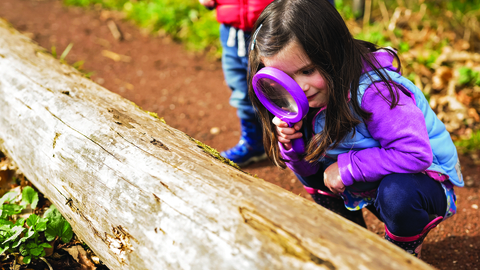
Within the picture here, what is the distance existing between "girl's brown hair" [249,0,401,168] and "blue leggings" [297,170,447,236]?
30 centimetres

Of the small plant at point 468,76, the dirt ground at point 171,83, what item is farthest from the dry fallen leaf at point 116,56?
the small plant at point 468,76

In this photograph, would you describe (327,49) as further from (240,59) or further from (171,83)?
(171,83)

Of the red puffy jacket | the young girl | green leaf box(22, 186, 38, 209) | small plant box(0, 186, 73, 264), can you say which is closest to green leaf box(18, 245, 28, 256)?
small plant box(0, 186, 73, 264)

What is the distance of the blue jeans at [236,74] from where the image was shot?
271 cm

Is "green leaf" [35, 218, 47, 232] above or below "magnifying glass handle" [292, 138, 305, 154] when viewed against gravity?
below

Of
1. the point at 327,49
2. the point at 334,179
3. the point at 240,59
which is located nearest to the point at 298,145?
the point at 334,179

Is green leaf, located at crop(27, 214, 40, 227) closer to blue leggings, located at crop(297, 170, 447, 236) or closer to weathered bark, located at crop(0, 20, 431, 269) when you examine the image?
weathered bark, located at crop(0, 20, 431, 269)

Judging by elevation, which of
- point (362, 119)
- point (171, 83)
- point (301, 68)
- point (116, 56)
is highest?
point (301, 68)

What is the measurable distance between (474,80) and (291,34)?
9.46 feet

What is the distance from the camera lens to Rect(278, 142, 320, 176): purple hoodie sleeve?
1830 mm

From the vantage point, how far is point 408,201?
1.51 m

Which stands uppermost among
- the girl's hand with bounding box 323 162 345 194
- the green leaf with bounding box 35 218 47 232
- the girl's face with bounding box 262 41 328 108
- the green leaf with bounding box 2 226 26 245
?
the girl's face with bounding box 262 41 328 108

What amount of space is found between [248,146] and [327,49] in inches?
64.9

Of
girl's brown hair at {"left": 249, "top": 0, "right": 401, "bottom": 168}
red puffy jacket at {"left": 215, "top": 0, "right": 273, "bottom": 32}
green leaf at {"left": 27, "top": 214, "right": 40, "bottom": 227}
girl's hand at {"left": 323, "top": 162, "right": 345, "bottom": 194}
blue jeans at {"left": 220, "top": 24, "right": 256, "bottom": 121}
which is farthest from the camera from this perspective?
blue jeans at {"left": 220, "top": 24, "right": 256, "bottom": 121}
